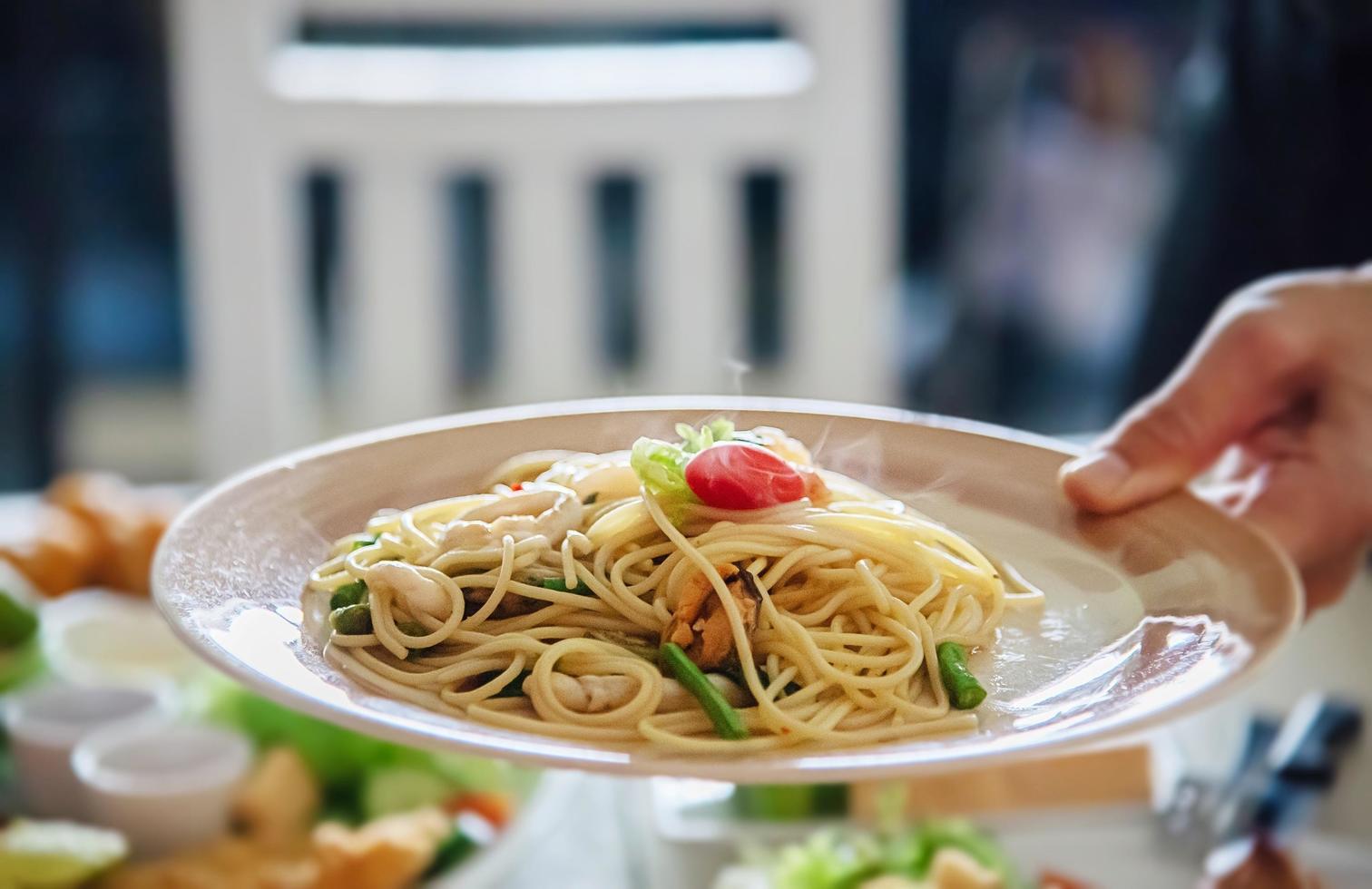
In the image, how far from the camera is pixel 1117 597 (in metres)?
1.66

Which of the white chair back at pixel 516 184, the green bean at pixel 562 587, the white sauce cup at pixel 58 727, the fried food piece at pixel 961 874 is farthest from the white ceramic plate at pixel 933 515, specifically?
the white chair back at pixel 516 184

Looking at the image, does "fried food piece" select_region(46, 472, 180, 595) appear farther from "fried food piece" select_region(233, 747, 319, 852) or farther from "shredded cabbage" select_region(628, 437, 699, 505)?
"shredded cabbage" select_region(628, 437, 699, 505)

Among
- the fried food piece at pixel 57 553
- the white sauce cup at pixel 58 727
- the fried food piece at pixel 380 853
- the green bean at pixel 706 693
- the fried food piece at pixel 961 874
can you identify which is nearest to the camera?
the green bean at pixel 706 693

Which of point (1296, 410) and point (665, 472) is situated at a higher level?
point (665, 472)

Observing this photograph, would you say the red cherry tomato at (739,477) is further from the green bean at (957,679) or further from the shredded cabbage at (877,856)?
the shredded cabbage at (877,856)

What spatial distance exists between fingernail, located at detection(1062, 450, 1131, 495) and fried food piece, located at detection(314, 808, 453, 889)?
3.73ft

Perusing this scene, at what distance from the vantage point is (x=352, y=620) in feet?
5.18

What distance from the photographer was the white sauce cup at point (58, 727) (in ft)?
8.13

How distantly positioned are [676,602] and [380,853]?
814 millimetres

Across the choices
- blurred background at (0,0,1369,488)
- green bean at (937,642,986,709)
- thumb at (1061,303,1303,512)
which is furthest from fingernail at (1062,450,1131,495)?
blurred background at (0,0,1369,488)

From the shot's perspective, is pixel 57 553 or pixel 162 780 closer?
pixel 162 780

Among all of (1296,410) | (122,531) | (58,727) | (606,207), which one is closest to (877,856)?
(1296,410)

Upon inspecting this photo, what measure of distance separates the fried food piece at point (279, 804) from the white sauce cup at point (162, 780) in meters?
0.03

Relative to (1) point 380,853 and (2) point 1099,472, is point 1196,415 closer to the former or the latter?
(2) point 1099,472
